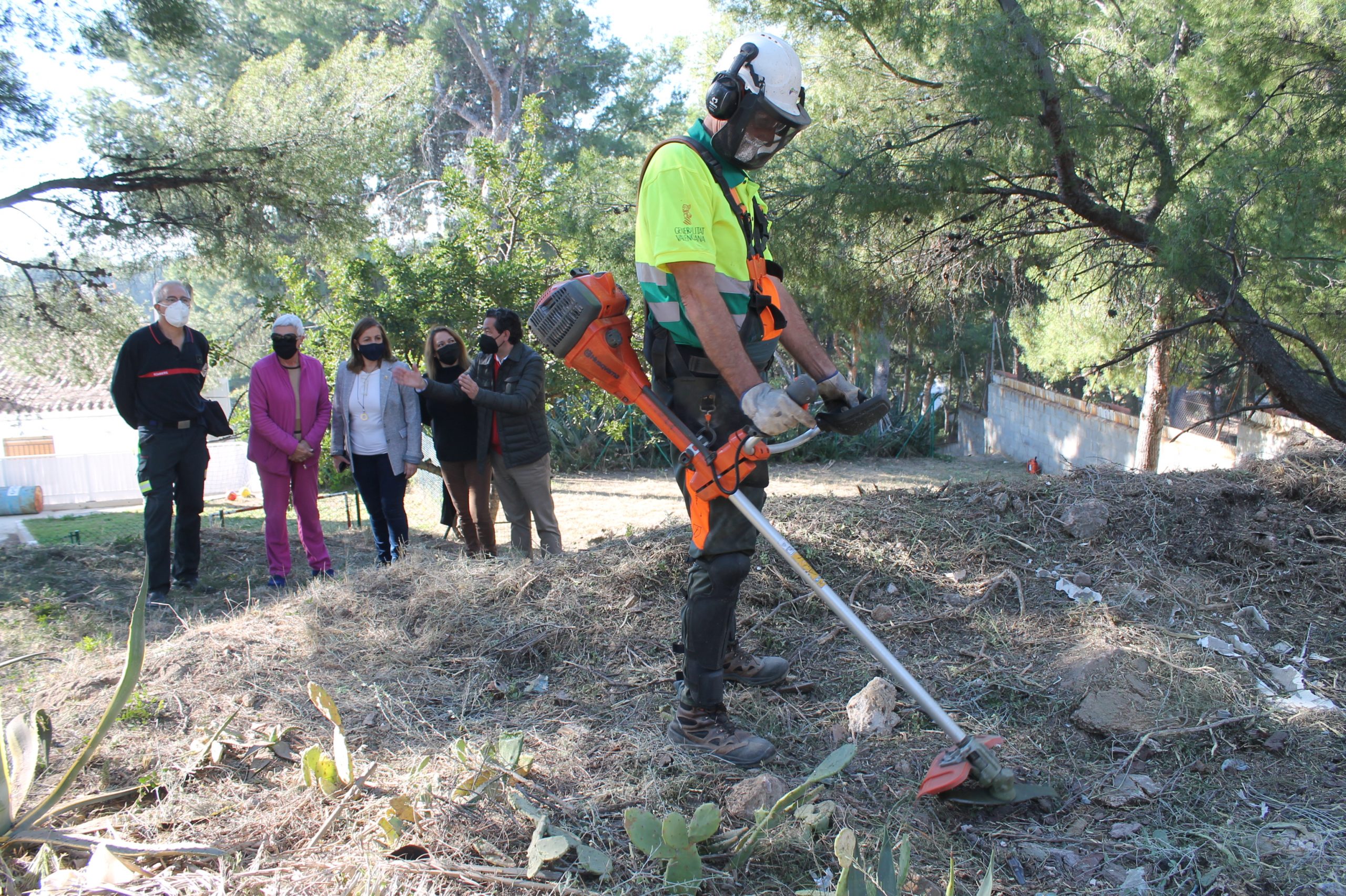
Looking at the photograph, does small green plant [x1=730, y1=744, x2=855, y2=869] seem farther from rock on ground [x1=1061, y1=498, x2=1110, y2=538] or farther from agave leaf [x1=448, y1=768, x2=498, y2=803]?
rock on ground [x1=1061, y1=498, x2=1110, y2=538]

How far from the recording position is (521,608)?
3.64m

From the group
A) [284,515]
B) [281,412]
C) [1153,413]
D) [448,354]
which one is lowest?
[284,515]

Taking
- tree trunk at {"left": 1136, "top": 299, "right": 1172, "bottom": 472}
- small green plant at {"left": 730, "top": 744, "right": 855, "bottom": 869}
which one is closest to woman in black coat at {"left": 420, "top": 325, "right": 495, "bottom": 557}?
small green plant at {"left": 730, "top": 744, "right": 855, "bottom": 869}

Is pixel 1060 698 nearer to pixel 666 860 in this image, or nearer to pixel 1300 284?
pixel 666 860

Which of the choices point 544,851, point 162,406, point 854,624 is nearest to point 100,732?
point 544,851

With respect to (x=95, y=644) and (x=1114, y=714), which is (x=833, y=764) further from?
(x=95, y=644)

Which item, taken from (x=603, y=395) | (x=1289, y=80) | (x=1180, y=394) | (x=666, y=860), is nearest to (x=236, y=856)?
(x=666, y=860)

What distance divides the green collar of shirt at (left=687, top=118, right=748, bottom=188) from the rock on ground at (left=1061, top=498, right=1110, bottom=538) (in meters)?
2.49

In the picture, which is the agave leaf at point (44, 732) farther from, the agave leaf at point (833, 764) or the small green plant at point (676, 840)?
the agave leaf at point (833, 764)

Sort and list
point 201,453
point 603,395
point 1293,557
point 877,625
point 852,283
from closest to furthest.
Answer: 1. point 877,625
2. point 1293,557
3. point 201,453
4. point 852,283
5. point 603,395

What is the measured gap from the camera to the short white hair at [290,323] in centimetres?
519

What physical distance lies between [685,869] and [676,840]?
75 mm

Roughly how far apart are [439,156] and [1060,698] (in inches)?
844

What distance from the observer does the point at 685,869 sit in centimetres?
192
